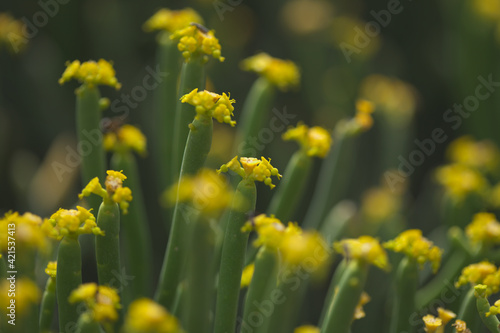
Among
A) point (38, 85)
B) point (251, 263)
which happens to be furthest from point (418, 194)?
point (38, 85)

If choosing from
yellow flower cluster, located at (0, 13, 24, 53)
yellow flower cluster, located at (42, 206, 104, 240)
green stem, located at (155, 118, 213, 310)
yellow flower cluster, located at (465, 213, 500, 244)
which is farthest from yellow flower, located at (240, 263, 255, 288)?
yellow flower cluster, located at (0, 13, 24, 53)

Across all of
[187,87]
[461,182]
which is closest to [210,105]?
[187,87]

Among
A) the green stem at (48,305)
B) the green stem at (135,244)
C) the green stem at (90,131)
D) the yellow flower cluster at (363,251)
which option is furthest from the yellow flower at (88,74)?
the yellow flower cluster at (363,251)

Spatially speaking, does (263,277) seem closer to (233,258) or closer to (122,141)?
(233,258)

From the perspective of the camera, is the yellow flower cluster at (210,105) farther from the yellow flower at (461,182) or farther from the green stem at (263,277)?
the yellow flower at (461,182)

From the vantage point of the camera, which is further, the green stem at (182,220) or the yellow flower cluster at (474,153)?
the yellow flower cluster at (474,153)

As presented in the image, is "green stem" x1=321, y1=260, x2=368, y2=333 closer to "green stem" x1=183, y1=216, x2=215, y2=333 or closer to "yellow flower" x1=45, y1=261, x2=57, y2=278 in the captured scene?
"green stem" x1=183, y1=216, x2=215, y2=333
